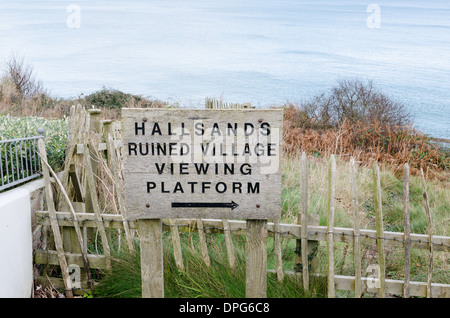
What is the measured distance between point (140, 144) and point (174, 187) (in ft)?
1.26

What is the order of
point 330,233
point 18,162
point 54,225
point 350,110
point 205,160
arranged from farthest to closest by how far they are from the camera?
1. point 350,110
2. point 18,162
3. point 54,225
4. point 330,233
5. point 205,160

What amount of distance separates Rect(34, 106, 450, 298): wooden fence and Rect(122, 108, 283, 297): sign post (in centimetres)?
84

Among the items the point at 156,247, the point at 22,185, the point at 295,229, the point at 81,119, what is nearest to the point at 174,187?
the point at 156,247

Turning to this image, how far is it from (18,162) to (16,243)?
1.04 meters

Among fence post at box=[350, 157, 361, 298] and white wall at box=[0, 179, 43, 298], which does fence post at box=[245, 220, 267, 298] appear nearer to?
fence post at box=[350, 157, 361, 298]

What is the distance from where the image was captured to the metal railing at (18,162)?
15.0ft

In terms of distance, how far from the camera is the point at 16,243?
13.9ft

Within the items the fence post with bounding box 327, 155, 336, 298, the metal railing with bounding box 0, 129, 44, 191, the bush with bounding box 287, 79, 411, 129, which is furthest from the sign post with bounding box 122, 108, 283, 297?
the bush with bounding box 287, 79, 411, 129

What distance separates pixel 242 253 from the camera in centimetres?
428

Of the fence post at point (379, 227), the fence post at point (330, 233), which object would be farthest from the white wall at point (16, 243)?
the fence post at point (379, 227)

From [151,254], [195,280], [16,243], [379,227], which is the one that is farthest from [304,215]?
[16,243]

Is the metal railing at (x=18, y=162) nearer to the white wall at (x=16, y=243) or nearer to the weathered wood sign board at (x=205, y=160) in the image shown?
the white wall at (x=16, y=243)

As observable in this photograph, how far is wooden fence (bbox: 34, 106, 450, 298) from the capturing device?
385cm

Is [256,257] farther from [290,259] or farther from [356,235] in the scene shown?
[290,259]
